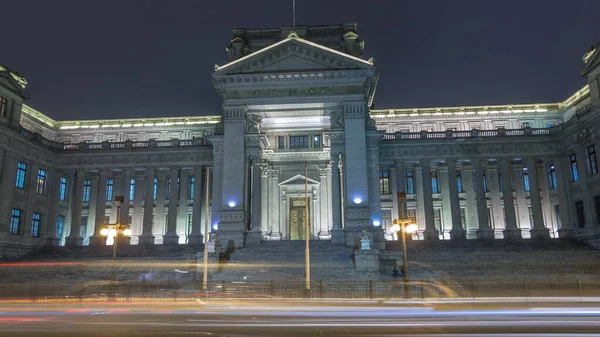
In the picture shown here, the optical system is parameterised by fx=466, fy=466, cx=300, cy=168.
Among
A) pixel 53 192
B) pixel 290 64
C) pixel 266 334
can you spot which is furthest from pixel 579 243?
pixel 53 192

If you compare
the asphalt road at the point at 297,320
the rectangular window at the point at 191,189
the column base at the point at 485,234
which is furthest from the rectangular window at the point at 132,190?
the column base at the point at 485,234

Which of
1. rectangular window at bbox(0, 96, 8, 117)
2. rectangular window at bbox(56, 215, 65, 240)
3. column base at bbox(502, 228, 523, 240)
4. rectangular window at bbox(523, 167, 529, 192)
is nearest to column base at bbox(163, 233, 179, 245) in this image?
rectangular window at bbox(56, 215, 65, 240)

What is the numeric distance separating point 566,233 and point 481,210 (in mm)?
8501

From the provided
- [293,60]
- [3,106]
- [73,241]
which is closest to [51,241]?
[73,241]

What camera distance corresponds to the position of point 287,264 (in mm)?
33875

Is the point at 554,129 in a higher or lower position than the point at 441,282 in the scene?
higher

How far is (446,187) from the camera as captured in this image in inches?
2052

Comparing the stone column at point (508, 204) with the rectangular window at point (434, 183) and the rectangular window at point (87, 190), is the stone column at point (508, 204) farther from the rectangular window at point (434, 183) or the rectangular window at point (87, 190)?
the rectangular window at point (87, 190)

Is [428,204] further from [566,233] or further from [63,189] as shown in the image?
[63,189]

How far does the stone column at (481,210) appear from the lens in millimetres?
48031

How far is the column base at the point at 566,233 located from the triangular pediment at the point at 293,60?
86.5 feet

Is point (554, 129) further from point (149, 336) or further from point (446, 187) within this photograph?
point (149, 336)

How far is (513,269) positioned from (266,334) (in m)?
28.3

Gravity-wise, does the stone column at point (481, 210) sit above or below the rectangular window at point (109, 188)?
below
